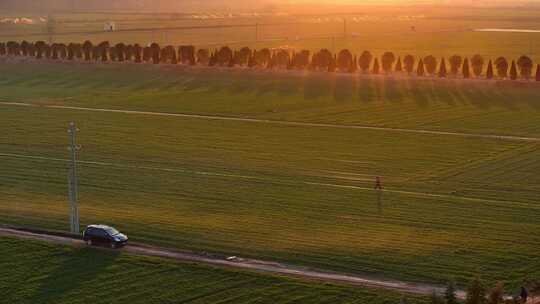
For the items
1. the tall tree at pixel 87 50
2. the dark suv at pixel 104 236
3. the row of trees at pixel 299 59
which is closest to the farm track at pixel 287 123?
the row of trees at pixel 299 59

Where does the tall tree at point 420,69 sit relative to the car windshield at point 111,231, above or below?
above

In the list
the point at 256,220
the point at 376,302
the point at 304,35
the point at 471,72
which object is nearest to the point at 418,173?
the point at 256,220

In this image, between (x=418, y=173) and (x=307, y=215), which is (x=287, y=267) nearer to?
(x=307, y=215)

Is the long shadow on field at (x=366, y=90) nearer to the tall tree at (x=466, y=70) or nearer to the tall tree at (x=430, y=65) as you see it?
the tall tree at (x=430, y=65)

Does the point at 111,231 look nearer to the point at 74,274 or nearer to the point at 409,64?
the point at 74,274

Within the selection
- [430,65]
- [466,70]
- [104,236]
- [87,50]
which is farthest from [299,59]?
[104,236]

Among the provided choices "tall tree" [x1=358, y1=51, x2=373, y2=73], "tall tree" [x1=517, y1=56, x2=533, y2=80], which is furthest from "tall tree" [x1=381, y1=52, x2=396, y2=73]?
"tall tree" [x1=517, y1=56, x2=533, y2=80]
